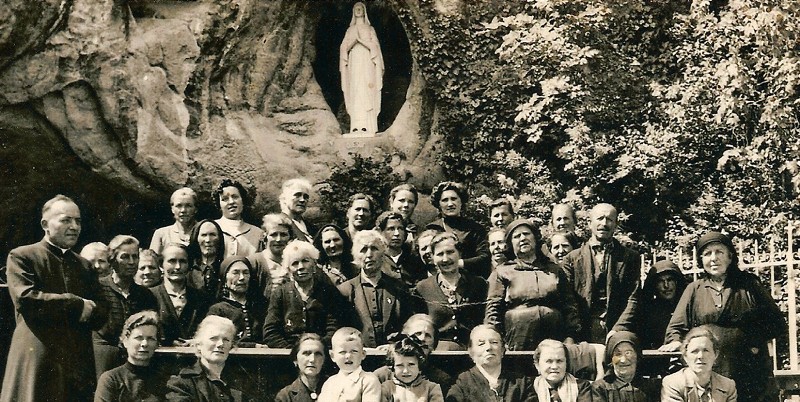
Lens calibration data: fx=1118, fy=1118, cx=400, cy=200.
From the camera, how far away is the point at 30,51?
8.69m

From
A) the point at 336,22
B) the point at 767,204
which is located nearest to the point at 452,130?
the point at 336,22

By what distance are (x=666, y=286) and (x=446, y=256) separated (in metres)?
1.40

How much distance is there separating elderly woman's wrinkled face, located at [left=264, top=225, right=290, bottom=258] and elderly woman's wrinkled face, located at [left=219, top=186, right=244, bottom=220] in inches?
24.4

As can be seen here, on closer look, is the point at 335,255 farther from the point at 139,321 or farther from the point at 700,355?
the point at 700,355

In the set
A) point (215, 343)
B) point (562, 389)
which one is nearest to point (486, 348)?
point (562, 389)

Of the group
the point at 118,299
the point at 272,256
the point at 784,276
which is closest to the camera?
the point at 118,299

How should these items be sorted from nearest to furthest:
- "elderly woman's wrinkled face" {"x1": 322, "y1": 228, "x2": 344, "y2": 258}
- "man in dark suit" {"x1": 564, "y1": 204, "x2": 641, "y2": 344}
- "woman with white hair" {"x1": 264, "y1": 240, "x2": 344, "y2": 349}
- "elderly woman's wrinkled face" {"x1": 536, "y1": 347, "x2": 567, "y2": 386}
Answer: "elderly woman's wrinkled face" {"x1": 536, "y1": 347, "x2": 567, "y2": 386}
"woman with white hair" {"x1": 264, "y1": 240, "x2": 344, "y2": 349}
"man in dark suit" {"x1": 564, "y1": 204, "x2": 641, "y2": 344}
"elderly woman's wrinkled face" {"x1": 322, "y1": 228, "x2": 344, "y2": 258}

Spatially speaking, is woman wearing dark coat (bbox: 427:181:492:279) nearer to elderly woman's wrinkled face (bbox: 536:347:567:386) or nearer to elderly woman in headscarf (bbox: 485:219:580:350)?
elderly woman in headscarf (bbox: 485:219:580:350)

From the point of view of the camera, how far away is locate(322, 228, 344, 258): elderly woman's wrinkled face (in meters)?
7.11

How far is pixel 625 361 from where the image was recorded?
6.10m

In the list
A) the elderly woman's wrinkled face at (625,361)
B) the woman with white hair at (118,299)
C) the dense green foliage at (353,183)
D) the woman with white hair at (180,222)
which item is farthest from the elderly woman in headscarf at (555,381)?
the dense green foliage at (353,183)

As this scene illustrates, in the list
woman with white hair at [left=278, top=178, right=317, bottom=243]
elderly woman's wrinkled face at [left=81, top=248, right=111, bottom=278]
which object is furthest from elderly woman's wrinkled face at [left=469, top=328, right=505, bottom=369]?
elderly woman's wrinkled face at [left=81, top=248, right=111, bottom=278]

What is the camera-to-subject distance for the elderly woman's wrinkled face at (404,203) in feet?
25.0

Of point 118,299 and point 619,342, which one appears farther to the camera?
point 118,299
